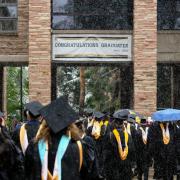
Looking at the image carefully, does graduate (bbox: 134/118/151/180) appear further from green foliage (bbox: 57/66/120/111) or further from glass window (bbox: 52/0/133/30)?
green foliage (bbox: 57/66/120/111)

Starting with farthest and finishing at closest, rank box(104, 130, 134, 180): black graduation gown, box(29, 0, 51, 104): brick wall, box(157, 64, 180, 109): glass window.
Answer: box(157, 64, 180, 109): glass window
box(29, 0, 51, 104): brick wall
box(104, 130, 134, 180): black graduation gown

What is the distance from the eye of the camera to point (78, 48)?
24188 mm

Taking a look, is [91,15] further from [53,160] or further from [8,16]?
[53,160]

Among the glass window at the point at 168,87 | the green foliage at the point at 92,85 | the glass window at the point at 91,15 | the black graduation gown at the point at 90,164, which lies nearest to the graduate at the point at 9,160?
the black graduation gown at the point at 90,164

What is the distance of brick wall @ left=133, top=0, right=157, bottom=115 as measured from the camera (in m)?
23.5

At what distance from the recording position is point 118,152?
12367mm

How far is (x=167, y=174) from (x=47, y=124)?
9.62 metres

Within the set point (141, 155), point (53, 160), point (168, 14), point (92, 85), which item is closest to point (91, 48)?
point (168, 14)

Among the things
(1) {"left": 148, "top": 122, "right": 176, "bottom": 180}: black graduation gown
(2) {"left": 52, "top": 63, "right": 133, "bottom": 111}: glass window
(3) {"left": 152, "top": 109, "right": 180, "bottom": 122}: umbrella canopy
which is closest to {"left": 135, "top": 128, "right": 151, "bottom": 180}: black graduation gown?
(3) {"left": 152, "top": 109, "right": 180, "bottom": 122}: umbrella canopy

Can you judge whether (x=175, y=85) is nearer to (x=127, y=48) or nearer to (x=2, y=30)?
(x=127, y=48)

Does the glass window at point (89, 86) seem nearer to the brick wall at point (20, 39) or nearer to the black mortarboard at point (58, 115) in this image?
the brick wall at point (20, 39)

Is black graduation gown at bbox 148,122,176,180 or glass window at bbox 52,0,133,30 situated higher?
glass window at bbox 52,0,133,30

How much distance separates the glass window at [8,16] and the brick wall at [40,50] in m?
2.26

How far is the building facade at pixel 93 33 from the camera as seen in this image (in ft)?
77.3
